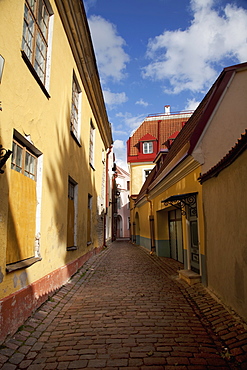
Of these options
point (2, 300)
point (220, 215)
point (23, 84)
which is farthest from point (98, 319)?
point (23, 84)

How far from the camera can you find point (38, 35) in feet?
16.8

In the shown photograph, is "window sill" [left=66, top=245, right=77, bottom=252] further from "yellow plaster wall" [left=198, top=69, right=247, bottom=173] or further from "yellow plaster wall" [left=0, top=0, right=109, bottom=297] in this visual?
"yellow plaster wall" [left=198, top=69, right=247, bottom=173]

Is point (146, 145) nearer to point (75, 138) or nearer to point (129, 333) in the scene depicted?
point (75, 138)

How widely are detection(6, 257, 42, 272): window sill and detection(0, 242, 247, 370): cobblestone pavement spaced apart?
80 cm

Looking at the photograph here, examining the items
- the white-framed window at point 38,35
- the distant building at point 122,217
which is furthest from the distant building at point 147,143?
the white-framed window at point 38,35

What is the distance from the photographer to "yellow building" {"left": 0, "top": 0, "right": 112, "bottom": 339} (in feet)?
11.8

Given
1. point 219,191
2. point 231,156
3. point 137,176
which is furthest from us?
point 137,176

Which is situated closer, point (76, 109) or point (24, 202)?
point (24, 202)

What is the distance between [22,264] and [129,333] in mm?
1788

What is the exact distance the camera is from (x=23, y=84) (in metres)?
4.13

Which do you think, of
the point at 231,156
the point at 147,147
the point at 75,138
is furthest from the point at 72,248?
the point at 147,147

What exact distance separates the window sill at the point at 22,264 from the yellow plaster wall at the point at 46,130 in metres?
0.08

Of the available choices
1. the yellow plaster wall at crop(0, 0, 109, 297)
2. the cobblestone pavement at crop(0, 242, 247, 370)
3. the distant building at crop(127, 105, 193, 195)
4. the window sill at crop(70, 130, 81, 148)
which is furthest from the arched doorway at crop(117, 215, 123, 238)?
the cobblestone pavement at crop(0, 242, 247, 370)

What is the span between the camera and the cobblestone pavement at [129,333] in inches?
119
